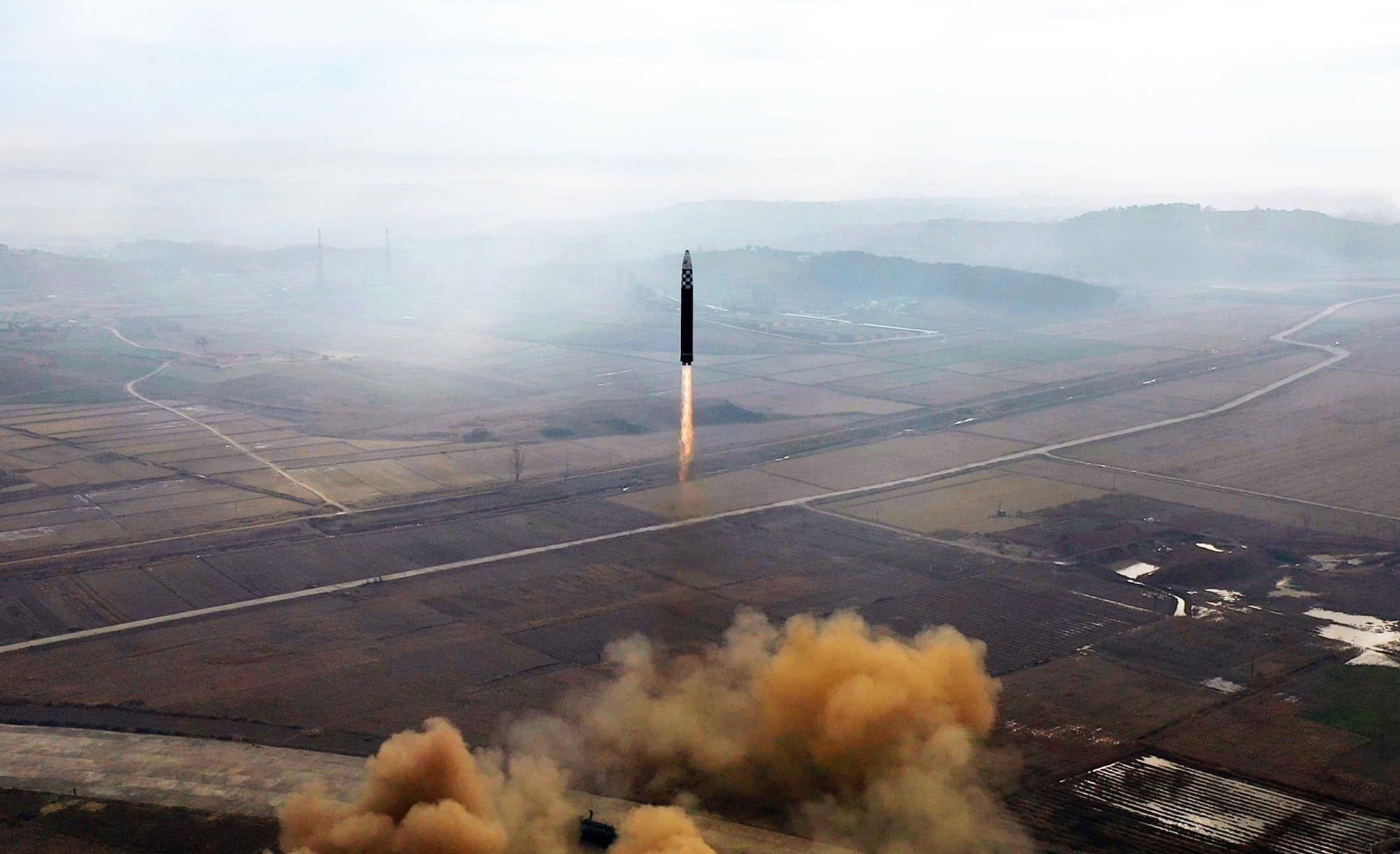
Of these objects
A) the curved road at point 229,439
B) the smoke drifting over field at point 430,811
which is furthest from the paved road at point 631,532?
the smoke drifting over field at point 430,811

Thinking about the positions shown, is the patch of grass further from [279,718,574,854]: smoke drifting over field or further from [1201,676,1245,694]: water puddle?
[279,718,574,854]: smoke drifting over field

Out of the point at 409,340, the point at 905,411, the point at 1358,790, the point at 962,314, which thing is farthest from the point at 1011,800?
the point at 962,314

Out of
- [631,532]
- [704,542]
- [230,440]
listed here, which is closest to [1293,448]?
[704,542]

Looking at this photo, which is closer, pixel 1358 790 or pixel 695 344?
pixel 1358 790

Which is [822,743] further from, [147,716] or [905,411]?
[905,411]

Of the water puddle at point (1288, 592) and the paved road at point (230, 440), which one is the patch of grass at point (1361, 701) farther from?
the paved road at point (230, 440)

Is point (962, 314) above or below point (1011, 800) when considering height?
above

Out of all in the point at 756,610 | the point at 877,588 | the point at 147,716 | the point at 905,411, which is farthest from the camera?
the point at 905,411
